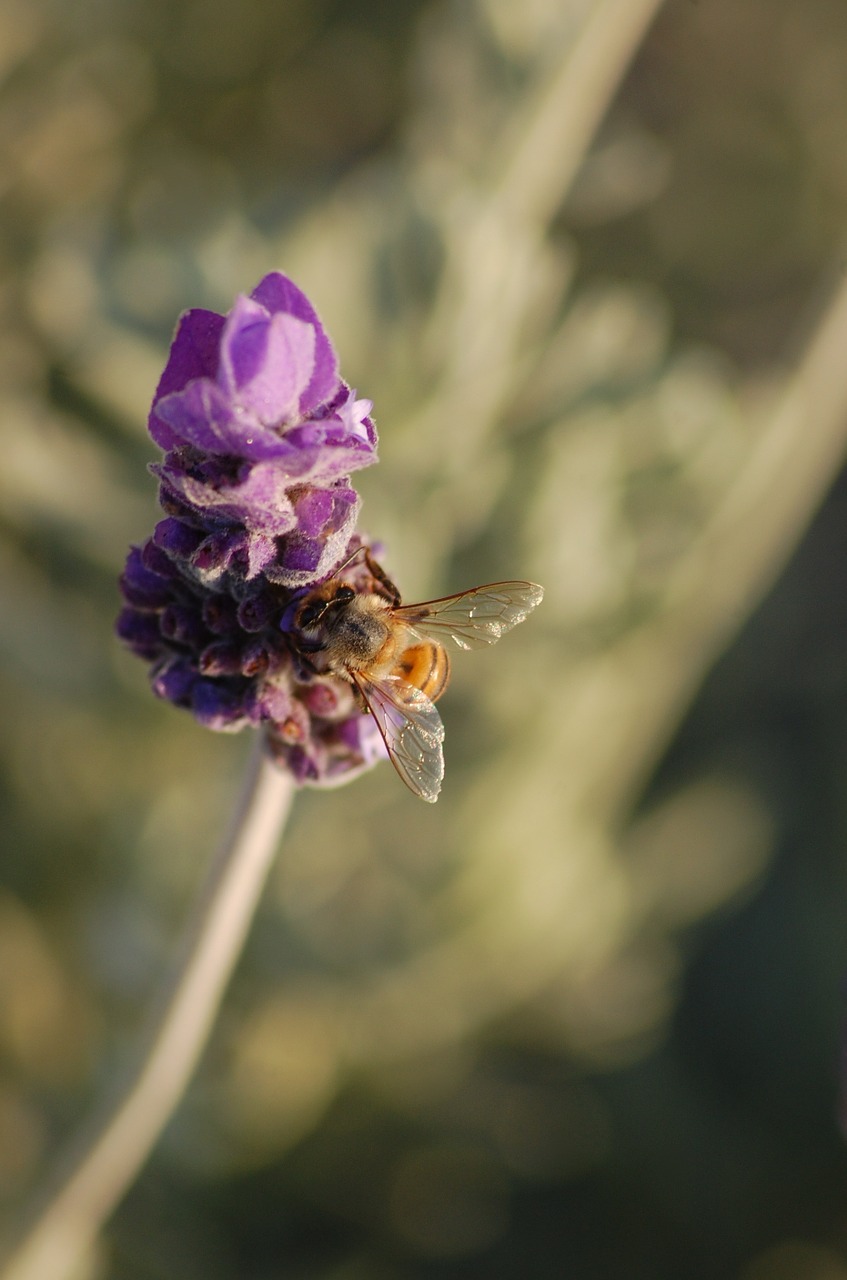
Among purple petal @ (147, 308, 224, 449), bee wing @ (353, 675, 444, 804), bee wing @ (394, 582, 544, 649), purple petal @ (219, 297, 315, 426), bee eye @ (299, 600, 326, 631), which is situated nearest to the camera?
purple petal @ (219, 297, 315, 426)

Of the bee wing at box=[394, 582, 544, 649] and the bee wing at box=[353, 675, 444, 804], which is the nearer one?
the bee wing at box=[353, 675, 444, 804]

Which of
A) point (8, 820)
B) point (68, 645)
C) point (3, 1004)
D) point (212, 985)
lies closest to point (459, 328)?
point (68, 645)

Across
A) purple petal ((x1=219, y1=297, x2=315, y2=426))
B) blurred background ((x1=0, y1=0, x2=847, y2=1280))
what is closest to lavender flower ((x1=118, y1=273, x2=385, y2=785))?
purple petal ((x1=219, y1=297, x2=315, y2=426))

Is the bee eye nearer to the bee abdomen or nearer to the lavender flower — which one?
the lavender flower

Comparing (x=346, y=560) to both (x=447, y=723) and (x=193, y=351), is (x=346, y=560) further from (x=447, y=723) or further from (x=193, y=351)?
(x=447, y=723)

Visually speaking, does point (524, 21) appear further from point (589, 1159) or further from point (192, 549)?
point (589, 1159)

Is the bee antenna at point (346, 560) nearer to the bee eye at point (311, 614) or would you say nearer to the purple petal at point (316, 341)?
the bee eye at point (311, 614)

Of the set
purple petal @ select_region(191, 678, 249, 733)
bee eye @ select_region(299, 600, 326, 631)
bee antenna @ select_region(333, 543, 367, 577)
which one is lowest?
purple petal @ select_region(191, 678, 249, 733)

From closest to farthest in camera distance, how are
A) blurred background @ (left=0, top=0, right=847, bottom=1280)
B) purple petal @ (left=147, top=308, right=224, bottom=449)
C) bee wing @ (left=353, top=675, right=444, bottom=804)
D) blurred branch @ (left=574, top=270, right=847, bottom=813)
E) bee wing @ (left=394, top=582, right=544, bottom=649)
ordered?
1. purple petal @ (left=147, top=308, right=224, bottom=449)
2. bee wing @ (left=353, top=675, right=444, bottom=804)
3. bee wing @ (left=394, top=582, right=544, bottom=649)
4. blurred background @ (left=0, top=0, right=847, bottom=1280)
5. blurred branch @ (left=574, top=270, right=847, bottom=813)
